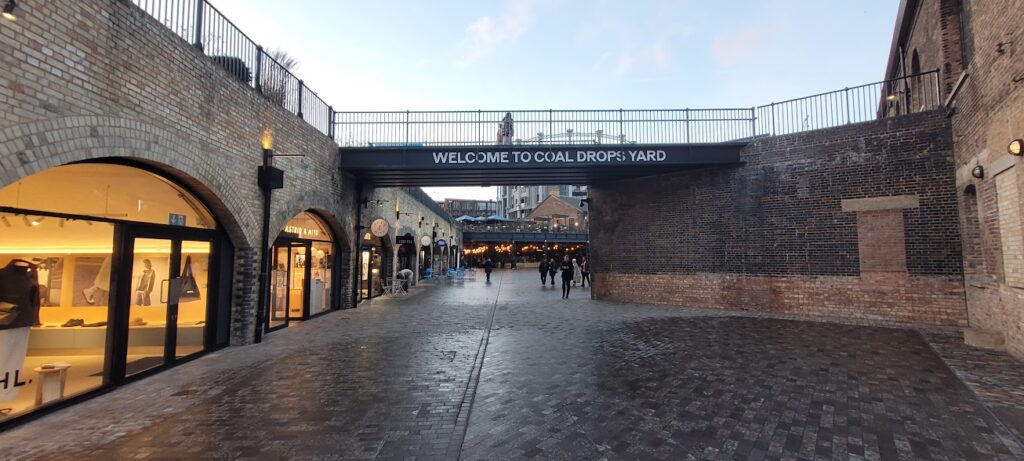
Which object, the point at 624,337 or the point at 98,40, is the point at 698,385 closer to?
the point at 624,337

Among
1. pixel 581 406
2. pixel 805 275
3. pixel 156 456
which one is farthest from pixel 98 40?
pixel 805 275

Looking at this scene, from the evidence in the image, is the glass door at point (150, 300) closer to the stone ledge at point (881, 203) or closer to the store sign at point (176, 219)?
the store sign at point (176, 219)

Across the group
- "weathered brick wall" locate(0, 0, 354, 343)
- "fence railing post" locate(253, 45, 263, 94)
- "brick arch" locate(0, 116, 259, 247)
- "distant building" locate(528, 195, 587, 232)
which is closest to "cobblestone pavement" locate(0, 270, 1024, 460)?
Result: "brick arch" locate(0, 116, 259, 247)

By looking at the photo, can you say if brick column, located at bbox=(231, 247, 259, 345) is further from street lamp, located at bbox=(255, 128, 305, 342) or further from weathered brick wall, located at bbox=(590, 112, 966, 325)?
weathered brick wall, located at bbox=(590, 112, 966, 325)

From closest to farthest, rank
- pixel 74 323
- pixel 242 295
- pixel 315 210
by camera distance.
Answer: pixel 74 323
pixel 242 295
pixel 315 210

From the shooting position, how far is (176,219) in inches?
268

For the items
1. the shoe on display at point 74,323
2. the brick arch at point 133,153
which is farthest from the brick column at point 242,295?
the shoe on display at point 74,323

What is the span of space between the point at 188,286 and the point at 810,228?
13.2 m

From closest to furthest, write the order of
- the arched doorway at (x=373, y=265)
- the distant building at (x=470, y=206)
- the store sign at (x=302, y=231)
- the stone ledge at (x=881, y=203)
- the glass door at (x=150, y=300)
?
the glass door at (x=150, y=300) → the stone ledge at (x=881, y=203) → the store sign at (x=302, y=231) → the arched doorway at (x=373, y=265) → the distant building at (x=470, y=206)

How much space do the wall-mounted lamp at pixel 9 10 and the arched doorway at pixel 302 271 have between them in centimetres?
609

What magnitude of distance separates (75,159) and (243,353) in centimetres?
399

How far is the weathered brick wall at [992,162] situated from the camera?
6469 mm

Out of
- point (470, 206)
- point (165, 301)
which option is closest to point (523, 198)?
point (470, 206)

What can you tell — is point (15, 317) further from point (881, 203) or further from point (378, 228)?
point (881, 203)
